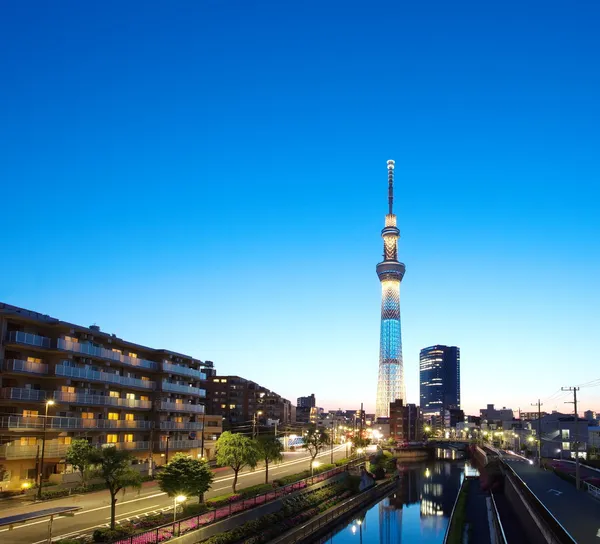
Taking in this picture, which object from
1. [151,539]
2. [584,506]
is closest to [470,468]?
[584,506]

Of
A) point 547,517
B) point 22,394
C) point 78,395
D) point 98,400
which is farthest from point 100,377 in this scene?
point 547,517

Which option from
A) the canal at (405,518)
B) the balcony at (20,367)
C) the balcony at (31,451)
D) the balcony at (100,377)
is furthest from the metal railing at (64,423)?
the canal at (405,518)

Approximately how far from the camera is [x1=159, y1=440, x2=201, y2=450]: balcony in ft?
230

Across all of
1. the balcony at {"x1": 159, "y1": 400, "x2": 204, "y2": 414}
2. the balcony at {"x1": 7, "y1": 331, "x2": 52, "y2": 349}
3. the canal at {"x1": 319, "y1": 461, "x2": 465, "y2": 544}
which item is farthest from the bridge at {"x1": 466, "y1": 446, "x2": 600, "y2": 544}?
the balcony at {"x1": 7, "y1": 331, "x2": 52, "y2": 349}

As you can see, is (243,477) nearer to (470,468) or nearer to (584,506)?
(584,506)

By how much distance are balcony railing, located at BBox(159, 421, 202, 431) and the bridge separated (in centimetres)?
3658

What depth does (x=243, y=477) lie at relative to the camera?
64.4 m

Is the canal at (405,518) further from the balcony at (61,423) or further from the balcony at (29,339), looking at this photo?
the balcony at (29,339)

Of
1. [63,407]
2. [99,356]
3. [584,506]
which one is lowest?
[584,506]

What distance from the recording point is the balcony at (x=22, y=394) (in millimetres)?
47969

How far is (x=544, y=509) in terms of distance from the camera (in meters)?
41.0

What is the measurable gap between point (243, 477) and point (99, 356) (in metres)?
19.5

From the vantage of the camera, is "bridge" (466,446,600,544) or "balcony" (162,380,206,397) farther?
"balcony" (162,380,206,397)

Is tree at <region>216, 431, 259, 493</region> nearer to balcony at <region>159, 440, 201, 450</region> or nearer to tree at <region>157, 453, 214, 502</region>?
tree at <region>157, 453, 214, 502</region>
